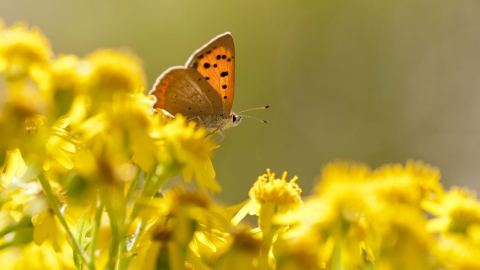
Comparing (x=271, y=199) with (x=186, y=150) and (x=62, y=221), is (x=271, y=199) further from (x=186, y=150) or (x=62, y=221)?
(x=62, y=221)

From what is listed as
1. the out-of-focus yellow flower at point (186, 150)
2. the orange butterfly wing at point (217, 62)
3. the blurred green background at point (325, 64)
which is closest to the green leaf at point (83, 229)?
the out-of-focus yellow flower at point (186, 150)

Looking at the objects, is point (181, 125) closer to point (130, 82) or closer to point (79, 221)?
point (79, 221)

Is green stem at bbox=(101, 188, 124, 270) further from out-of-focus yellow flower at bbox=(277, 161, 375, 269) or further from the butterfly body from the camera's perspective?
the butterfly body

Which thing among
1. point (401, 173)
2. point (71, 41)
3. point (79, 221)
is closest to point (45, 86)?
point (79, 221)

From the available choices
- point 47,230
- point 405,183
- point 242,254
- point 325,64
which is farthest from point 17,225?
point 325,64

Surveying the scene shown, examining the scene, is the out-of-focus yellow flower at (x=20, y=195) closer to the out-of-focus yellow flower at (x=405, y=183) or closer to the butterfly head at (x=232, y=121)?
the out-of-focus yellow flower at (x=405, y=183)

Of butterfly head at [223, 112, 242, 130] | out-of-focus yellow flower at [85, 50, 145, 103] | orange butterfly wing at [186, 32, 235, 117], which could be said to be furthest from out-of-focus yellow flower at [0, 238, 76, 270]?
butterfly head at [223, 112, 242, 130]

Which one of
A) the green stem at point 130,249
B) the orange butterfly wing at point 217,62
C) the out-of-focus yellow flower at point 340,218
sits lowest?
the green stem at point 130,249
